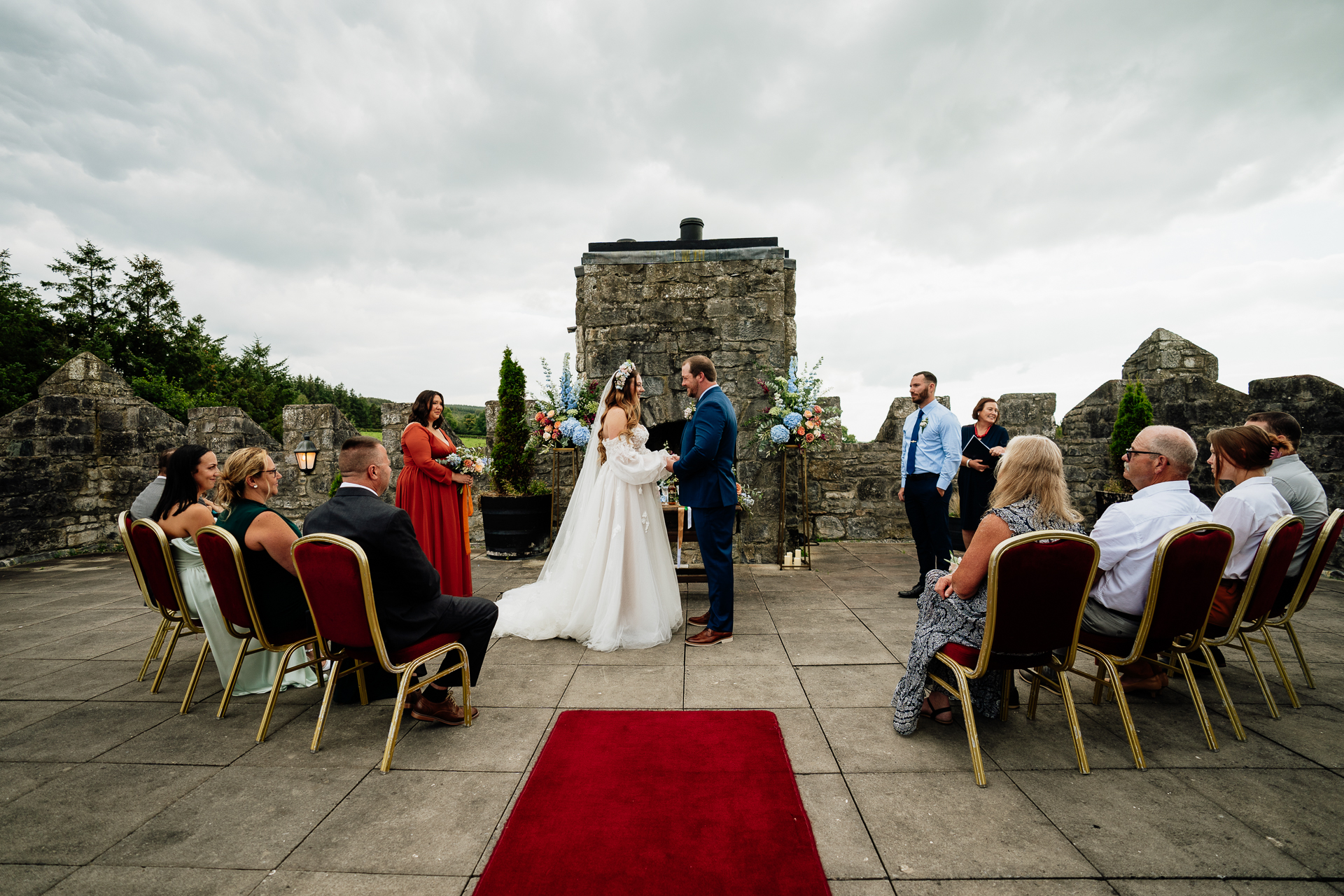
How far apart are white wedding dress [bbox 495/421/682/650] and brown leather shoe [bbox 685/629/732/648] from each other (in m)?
0.20

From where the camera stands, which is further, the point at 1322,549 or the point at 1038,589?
the point at 1322,549

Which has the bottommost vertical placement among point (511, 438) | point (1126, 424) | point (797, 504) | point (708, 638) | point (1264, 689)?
point (708, 638)

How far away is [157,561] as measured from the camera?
3277mm

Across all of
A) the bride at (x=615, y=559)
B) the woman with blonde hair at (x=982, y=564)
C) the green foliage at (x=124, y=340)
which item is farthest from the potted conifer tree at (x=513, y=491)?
the green foliage at (x=124, y=340)

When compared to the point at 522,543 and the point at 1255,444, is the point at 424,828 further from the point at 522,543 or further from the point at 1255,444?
the point at 522,543

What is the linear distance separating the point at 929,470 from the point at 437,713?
4.59m

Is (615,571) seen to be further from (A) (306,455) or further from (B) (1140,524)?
(A) (306,455)

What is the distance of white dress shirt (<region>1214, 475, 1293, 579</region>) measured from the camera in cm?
302

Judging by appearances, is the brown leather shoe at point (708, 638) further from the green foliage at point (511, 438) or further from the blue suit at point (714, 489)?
the green foliage at point (511, 438)

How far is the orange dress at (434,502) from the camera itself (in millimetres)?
4523

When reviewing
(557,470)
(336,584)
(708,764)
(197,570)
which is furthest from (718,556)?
(557,470)

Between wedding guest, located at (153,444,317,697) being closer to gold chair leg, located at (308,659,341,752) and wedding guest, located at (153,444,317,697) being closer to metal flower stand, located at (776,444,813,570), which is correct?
gold chair leg, located at (308,659,341,752)

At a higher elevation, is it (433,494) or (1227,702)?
(433,494)

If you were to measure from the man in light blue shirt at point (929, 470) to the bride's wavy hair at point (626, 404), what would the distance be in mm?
2690
